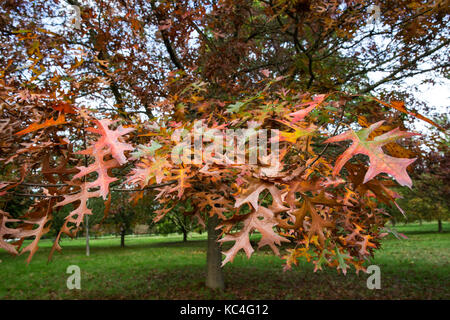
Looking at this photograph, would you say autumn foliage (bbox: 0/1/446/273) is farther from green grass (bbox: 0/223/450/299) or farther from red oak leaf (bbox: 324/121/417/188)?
green grass (bbox: 0/223/450/299)

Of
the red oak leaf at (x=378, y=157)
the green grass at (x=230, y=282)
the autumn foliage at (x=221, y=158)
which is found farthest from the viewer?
the green grass at (x=230, y=282)

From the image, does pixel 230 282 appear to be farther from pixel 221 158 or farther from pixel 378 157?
pixel 378 157

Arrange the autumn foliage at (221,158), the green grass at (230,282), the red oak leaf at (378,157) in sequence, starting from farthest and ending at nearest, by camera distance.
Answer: the green grass at (230,282) < the autumn foliage at (221,158) < the red oak leaf at (378,157)

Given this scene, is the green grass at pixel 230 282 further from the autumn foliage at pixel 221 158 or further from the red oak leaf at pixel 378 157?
the red oak leaf at pixel 378 157

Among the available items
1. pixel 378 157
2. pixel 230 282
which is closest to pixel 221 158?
pixel 378 157

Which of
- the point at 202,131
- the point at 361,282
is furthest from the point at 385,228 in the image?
the point at 361,282

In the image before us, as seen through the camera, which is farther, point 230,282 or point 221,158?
point 230,282

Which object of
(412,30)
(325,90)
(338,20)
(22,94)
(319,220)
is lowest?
(319,220)

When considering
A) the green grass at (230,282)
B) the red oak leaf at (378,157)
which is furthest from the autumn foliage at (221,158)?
the green grass at (230,282)

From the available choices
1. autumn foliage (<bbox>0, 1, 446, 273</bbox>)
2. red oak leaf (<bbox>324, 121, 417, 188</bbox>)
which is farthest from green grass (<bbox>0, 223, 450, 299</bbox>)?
red oak leaf (<bbox>324, 121, 417, 188</bbox>)

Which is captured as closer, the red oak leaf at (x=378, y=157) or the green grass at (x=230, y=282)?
the red oak leaf at (x=378, y=157)

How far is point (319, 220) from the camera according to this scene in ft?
3.19

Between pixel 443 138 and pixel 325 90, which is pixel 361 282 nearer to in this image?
pixel 443 138

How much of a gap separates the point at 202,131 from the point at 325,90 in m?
3.29
